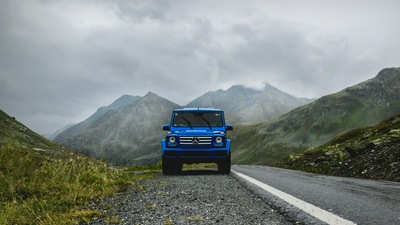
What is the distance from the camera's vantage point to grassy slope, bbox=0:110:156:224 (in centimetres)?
499

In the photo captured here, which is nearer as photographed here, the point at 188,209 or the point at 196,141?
the point at 188,209

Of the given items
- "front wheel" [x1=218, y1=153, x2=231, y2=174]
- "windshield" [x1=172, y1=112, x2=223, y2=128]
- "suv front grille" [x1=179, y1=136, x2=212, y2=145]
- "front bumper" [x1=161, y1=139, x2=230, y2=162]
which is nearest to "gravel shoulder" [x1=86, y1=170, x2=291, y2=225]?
"front bumper" [x1=161, y1=139, x2=230, y2=162]

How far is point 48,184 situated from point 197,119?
7.73 metres

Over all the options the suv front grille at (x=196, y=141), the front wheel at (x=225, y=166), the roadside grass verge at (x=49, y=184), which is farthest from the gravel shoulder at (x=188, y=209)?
the front wheel at (x=225, y=166)

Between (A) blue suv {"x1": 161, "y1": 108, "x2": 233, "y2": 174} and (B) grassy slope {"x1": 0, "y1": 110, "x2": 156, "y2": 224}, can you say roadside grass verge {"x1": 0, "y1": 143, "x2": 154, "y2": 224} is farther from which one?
(A) blue suv {"x1": 161, "y1": 108, "x2": 233, "y2": 174}

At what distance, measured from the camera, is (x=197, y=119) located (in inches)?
562

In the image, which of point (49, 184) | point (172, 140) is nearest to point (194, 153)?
point (172, 140)

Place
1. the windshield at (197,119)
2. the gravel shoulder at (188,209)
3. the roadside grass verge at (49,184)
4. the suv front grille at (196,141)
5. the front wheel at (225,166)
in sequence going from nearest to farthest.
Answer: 1. the gravel shoulder at (188,209)
2. the roadside grass verge at (49,184)
3. the suv front grille at (196,141)
4. the front wheel at (225,166)
5. the windshield at (197,119)

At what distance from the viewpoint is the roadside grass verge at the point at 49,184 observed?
195 inches

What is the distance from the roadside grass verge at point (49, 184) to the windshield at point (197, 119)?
490cm

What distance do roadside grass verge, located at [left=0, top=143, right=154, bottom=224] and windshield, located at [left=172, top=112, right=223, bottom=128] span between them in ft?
16.1

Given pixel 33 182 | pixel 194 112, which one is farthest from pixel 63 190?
pixel 194 112

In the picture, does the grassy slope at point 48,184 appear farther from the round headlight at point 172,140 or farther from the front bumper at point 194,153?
the round headlight at point 172,140

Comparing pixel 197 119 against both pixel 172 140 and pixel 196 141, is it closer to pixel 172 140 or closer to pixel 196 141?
pixel 196 141
